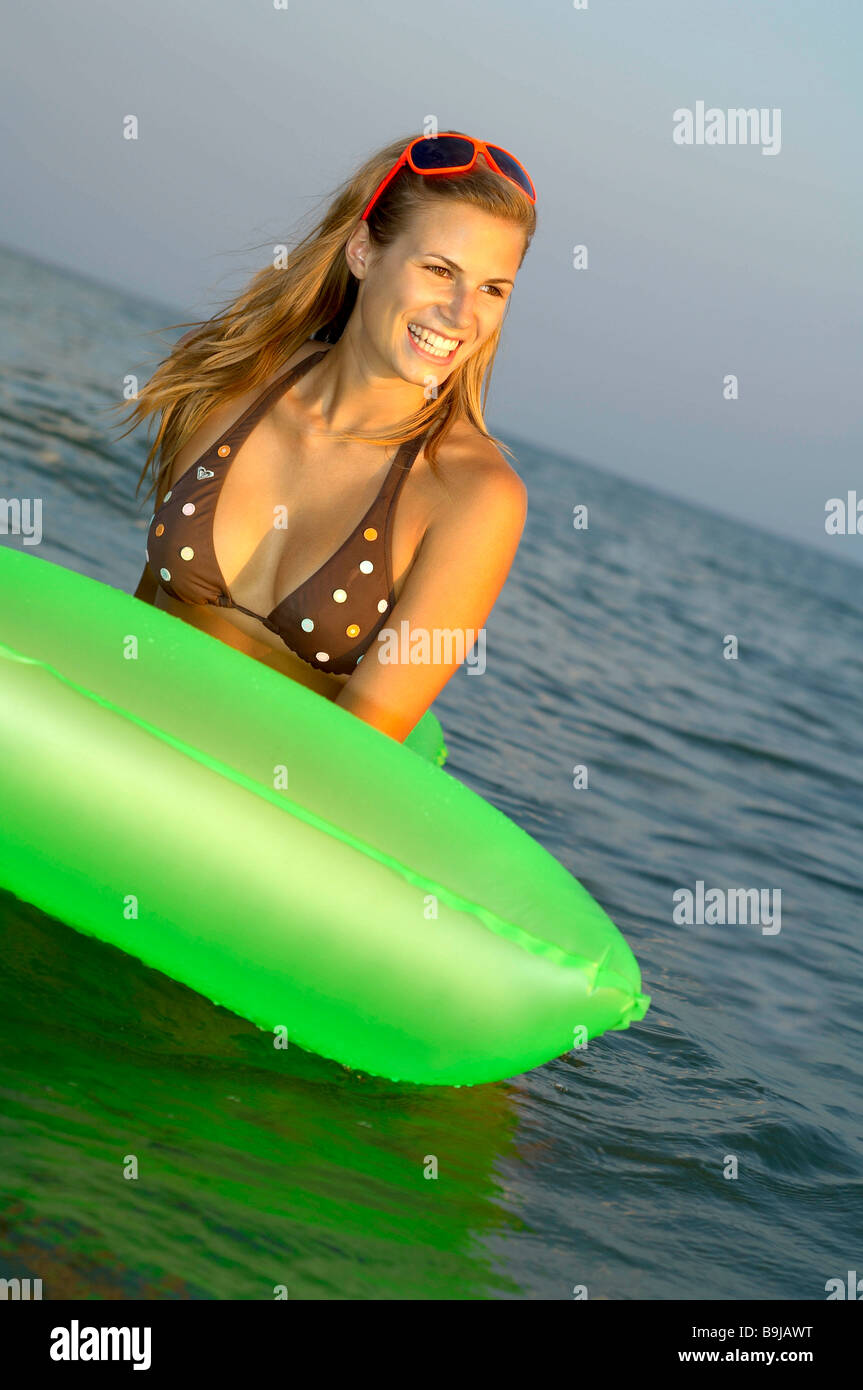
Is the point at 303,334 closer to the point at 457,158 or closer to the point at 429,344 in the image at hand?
the point at 429,344

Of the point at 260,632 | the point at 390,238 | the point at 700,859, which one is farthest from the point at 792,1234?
the point at 700,859

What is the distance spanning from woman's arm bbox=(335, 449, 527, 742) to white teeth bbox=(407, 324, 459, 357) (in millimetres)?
230

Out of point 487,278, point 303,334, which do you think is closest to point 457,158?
point 487,278

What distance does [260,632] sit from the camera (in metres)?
2.81

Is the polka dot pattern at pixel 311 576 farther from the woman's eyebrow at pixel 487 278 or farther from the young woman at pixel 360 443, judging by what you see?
the woman's eyebrow at pixel 487 278

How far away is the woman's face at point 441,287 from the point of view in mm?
2588

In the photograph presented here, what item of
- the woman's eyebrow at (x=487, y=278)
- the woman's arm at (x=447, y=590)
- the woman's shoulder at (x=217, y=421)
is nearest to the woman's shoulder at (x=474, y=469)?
the woman's arm at (x=447, y=590)

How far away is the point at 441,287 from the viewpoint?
2623 mm

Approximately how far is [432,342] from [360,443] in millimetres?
292

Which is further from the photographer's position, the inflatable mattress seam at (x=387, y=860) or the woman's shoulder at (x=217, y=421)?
the woman's shoulder at (x=217, y=421)

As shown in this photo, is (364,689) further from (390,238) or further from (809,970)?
(809,970)

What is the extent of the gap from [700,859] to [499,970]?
123 inches

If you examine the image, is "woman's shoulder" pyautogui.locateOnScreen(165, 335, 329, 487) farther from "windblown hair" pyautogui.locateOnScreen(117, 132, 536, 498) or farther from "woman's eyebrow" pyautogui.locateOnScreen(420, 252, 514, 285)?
"woman's eyebrow" pyautogui.locateOnScreen(420, 252, 514, 285)

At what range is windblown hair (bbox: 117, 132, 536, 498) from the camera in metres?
2.74
